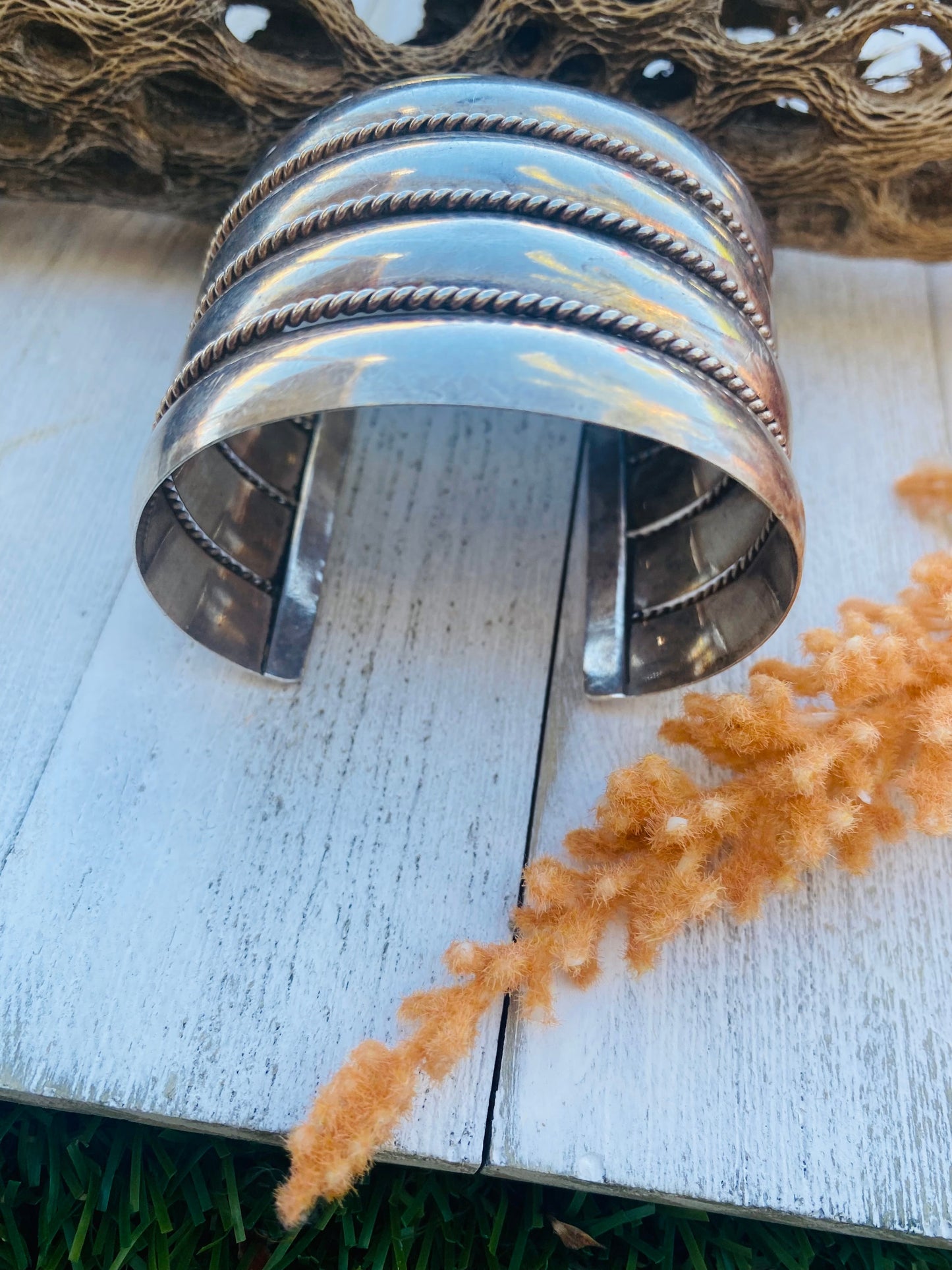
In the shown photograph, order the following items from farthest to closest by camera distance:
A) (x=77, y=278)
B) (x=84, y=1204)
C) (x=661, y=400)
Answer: (x=77, y=278)
(x=84, y=1204)
(x=661, y=400)

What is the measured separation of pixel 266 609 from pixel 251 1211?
0.39 m

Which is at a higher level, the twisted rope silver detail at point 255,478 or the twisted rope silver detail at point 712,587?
the twisted rope silver detail at point 255,478

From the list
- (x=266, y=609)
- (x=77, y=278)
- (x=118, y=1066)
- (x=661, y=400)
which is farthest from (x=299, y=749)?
(x=77, y=278)

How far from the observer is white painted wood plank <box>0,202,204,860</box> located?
2.34ft

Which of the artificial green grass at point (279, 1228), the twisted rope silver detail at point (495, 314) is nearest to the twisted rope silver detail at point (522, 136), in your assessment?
the twisted rope silver detail at point (495, 314)

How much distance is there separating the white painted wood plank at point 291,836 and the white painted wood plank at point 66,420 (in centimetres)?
2

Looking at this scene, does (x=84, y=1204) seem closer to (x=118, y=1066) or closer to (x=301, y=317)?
(x=118, y=1066)

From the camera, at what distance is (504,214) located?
0.57 metres

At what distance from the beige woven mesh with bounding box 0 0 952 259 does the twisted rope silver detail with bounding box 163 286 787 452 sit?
32 cm

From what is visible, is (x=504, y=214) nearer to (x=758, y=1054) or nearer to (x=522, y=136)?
(x=522, y=136)

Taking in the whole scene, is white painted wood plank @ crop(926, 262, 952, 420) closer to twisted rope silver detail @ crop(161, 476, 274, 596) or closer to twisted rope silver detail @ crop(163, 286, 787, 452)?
twisted rope silver detail @ crop(163, 286, 787, 452)

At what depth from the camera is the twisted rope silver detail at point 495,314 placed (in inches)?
20.9

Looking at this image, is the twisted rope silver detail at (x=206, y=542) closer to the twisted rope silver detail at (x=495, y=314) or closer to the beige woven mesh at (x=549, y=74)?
the twisted rope silver detail at (x=495, y=314)

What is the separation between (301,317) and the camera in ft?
1.81
